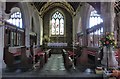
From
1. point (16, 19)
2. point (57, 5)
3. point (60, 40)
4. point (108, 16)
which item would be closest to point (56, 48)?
point (60, 40)

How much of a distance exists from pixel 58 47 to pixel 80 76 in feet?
47.6

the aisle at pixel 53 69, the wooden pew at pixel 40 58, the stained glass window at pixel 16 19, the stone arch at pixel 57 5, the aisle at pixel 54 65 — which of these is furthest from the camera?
the stone arch at pixel 57 5

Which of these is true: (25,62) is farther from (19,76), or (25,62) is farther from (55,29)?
(55,29)

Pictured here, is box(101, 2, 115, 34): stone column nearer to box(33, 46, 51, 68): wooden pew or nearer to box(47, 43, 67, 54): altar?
box(33, 46, 51, 68): wooden pew

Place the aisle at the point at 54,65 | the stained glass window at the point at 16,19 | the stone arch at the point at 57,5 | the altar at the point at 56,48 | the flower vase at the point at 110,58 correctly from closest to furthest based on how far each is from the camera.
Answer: the flower vase at the point at 110,58
the aisle at the point at 54,65
the altar at the point at 56,48
the stained glass window at the point at 16,19
the stone arch at the point at 57,5

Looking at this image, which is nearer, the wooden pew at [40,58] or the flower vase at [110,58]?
the flower vase at [110,58]

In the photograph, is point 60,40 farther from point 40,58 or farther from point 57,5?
point 40,58

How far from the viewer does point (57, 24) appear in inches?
990

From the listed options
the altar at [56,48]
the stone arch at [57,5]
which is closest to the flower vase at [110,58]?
the altar at [56,48]

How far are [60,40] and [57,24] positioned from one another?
212 centimetres

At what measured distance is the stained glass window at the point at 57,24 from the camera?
2509 cm

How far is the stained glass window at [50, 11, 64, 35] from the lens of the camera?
82.3 feet

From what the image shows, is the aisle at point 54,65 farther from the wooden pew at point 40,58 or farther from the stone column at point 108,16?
the stone column at point 108,16

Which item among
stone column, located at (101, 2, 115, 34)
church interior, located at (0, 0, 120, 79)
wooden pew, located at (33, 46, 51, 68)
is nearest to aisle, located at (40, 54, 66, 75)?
church interior, located at (0, 0, 120, 79)
